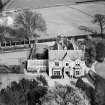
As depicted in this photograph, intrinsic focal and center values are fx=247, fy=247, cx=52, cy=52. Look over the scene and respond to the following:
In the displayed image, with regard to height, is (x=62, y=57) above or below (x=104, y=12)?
below

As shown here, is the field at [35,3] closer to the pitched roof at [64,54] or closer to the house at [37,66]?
the house at [37,66]

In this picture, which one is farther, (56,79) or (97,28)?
(97,28)

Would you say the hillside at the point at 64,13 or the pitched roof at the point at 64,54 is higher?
the hillside at the point at 64,13

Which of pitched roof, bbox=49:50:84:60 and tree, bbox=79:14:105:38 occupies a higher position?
tree, bbox=79:14:105:38

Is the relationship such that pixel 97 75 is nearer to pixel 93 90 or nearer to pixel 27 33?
pixel 93 90

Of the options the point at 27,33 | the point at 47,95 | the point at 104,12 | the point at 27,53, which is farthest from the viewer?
the point at 104,12

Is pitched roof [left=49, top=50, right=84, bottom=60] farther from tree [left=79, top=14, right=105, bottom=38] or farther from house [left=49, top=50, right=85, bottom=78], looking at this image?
tree [left=79, top=14, right=105, bottom=38]

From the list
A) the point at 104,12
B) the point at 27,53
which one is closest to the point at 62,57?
the point at 27,53

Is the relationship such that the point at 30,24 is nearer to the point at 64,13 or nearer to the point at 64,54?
the point at 64,54

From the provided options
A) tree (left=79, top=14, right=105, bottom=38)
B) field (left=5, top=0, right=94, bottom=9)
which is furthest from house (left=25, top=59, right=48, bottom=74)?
field (left=5, top=0, right=94, bottom=9)

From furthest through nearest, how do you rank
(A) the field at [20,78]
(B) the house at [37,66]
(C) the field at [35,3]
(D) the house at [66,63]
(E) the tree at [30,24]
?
1. (C) the field at [35,3]
2. (E) the tree at [30,24]
3. (B) the house at [37,66]
4. (D) the house at [66,63]
5. (A) the field at [20,78]

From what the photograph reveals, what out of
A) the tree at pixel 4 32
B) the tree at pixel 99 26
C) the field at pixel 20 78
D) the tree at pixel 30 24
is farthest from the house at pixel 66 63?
the tree at pixel 99 26
